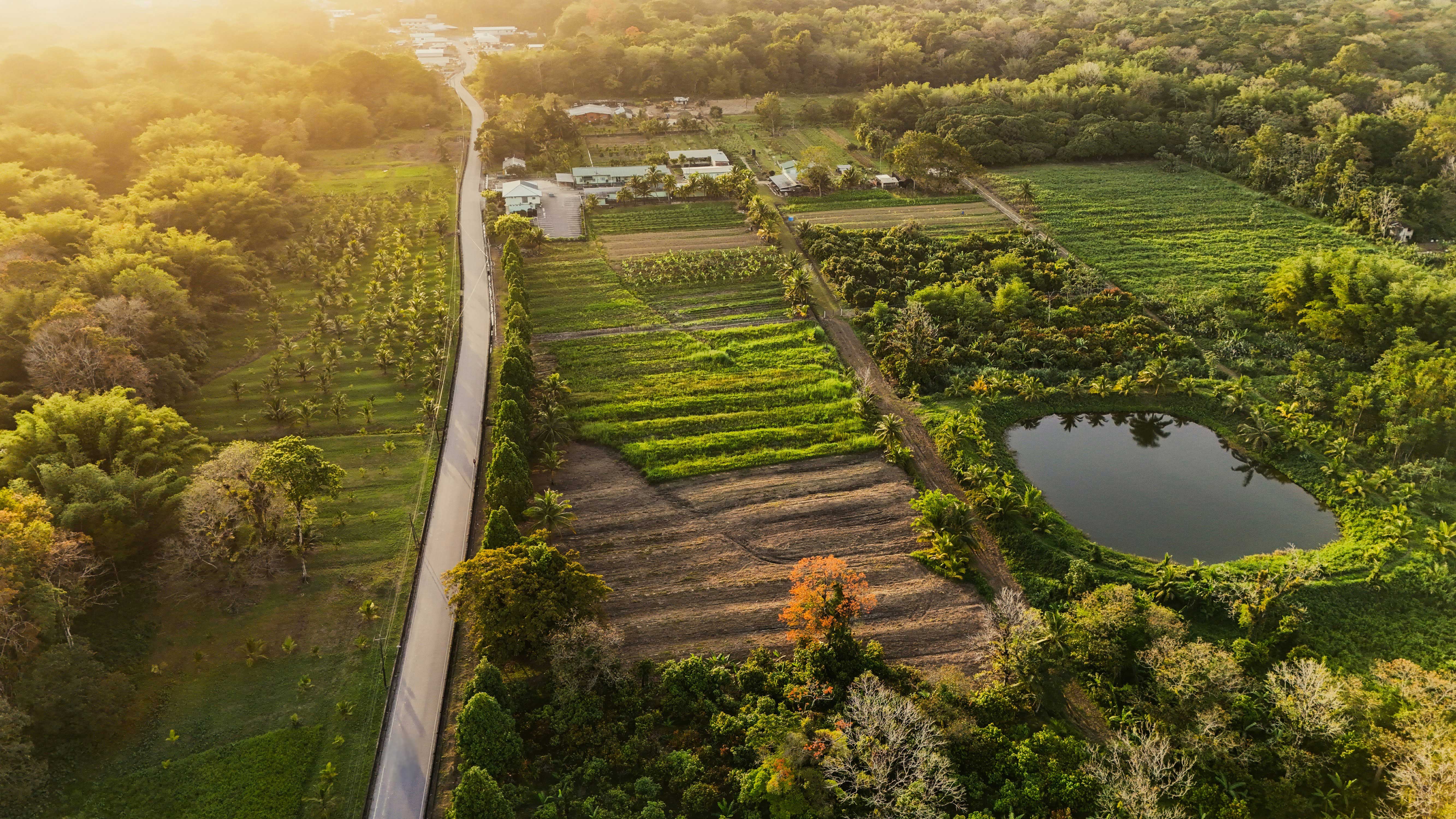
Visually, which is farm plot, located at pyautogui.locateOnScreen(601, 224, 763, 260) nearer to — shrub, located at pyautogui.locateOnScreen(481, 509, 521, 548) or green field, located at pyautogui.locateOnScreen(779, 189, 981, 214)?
green field, located at pyautogui.locateOnScreen(779, 189, 981, 214)

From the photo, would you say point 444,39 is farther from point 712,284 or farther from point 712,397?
point 712,397

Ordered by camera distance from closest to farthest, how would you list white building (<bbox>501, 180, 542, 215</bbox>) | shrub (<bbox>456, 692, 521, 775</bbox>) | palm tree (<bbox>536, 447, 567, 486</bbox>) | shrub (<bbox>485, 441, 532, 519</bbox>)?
shrub (<bbox>456, 692, 521, 775</bbox>)
shrub (<bbox>485, 441, 532, 519</bbox>)
palm tree (<bbox>536, 447, 567, 486</bbox>)
white building (<bbox>501, 180, 542, 215</bbox>)

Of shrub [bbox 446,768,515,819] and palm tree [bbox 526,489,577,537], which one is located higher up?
palm tree [bbox 526,489,577,537]

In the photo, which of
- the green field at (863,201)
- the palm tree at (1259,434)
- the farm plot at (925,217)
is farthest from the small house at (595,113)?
the palm tree at (1259,434)

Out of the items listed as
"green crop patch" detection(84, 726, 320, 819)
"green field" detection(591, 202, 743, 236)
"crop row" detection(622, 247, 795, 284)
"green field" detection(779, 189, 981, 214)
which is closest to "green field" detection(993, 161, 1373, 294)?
"green field" detection(779, 189, 981, 214)

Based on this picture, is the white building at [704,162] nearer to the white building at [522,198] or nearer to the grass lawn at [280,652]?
→ the white building at [522,198]

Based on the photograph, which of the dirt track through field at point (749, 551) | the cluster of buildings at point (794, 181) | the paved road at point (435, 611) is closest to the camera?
the paved road at point (435, 611)
